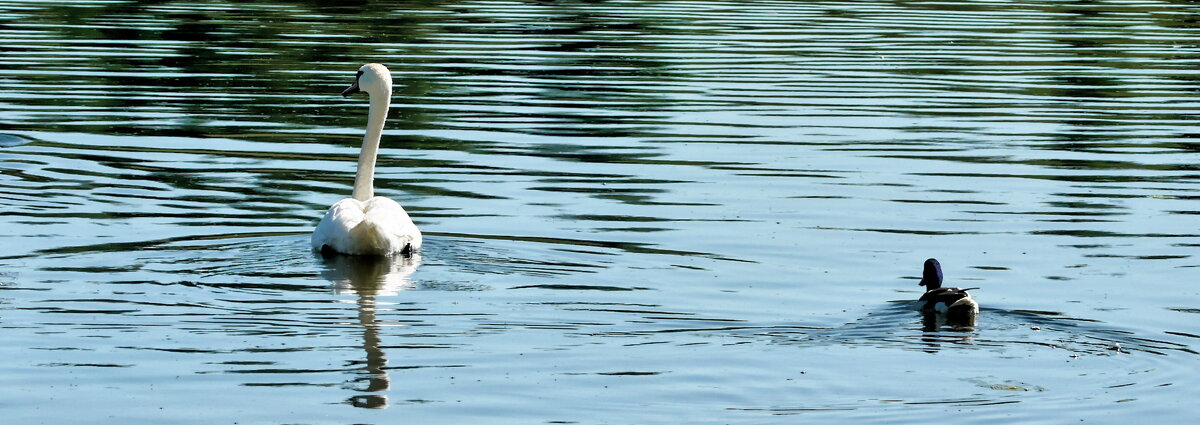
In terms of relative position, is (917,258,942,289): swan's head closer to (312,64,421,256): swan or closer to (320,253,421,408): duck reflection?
(320,253,421,408): duck reflection

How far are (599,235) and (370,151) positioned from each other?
205cm

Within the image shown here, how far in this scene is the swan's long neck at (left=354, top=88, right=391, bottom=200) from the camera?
15.5 m

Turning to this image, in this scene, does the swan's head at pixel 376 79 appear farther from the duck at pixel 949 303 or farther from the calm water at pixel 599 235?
the duck at pixel 949 303

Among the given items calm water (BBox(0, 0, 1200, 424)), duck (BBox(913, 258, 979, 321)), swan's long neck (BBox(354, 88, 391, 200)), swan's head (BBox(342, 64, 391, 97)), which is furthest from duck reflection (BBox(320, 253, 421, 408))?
duck (BBox(913, 258, 979, 321))

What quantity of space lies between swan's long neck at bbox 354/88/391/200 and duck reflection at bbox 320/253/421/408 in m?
1.53

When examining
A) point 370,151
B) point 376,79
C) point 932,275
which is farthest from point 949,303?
point 376,79

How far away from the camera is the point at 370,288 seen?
12820 millimetres

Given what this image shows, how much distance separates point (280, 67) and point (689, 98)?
6496 mm

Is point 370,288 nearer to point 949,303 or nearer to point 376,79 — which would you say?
point 949,303

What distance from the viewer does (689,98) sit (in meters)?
25.4

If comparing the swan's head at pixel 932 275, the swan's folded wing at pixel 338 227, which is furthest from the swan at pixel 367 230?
the swan's head at pixel 932 275

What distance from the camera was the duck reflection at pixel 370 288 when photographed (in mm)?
10016

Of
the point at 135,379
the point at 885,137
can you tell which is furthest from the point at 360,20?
the point at 135,379

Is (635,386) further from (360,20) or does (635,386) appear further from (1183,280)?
(360,20)
